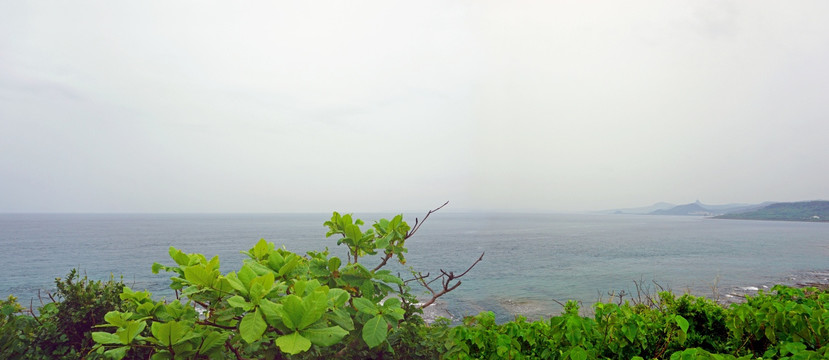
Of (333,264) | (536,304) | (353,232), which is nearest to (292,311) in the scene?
(333,264)

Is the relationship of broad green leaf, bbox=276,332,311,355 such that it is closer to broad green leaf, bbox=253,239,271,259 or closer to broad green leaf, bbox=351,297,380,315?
broad green leaf, bbox=351,297,380,315

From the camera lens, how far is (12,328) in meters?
2.87

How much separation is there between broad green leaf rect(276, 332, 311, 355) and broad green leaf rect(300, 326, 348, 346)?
1.7 inches

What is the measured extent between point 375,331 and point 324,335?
0.32 meters

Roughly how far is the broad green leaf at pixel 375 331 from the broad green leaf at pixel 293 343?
35 cm

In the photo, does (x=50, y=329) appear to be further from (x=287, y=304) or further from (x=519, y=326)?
(x=519, y=326)

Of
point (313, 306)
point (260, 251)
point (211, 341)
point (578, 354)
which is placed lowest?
point (578, 354)

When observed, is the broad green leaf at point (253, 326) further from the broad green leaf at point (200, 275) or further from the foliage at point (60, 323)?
the foliage at point (60, 323)

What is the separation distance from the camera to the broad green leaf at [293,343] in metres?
1.42

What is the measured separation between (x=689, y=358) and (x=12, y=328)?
175 inches

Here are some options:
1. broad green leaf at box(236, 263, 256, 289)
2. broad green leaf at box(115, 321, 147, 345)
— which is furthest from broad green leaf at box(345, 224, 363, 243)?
broad green leaf at box(115, 321, 147, 345)

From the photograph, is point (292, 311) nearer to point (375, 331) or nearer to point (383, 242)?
point (375, 331)

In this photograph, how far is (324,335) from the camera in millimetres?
1516

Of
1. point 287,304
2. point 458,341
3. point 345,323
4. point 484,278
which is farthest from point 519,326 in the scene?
point 484,278
